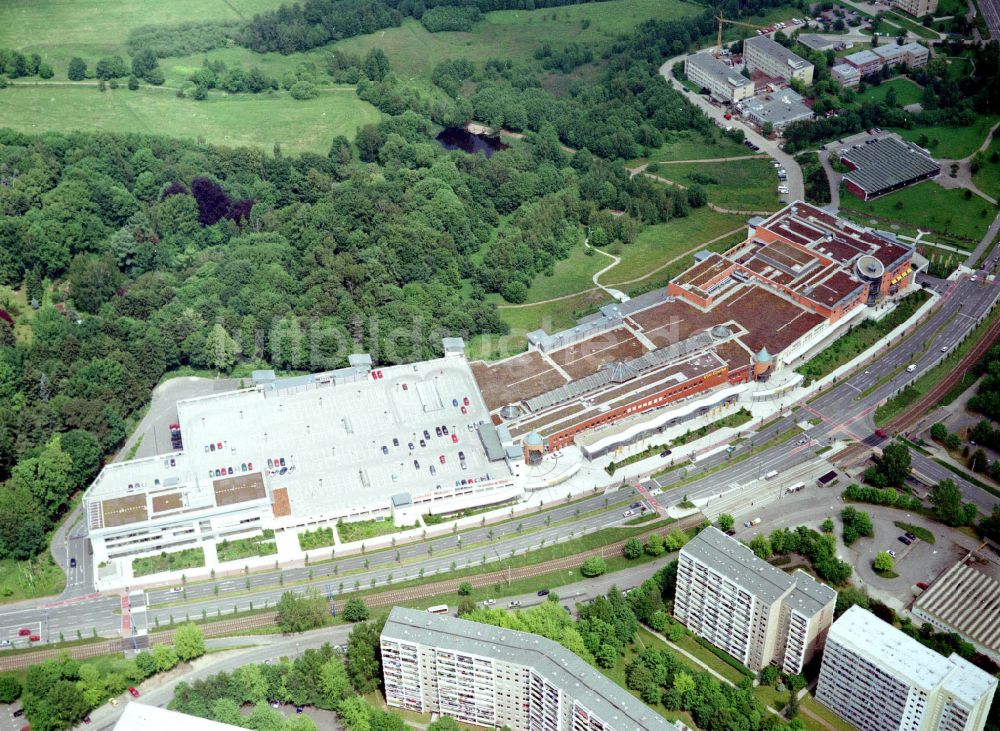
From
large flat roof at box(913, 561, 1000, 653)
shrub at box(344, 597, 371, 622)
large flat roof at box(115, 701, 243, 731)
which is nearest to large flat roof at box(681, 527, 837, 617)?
large flat roof at box(913, 561, 1000, 653)

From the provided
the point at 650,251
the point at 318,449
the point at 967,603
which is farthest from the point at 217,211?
the point at 967,603

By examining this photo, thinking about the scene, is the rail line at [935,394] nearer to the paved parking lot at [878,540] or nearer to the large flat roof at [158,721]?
the paved parking lot at [878,540]

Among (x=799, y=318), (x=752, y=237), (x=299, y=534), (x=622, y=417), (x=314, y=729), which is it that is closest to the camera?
(x=314, y=729)

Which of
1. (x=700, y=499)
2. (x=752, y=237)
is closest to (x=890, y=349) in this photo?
(x=752, y=237)

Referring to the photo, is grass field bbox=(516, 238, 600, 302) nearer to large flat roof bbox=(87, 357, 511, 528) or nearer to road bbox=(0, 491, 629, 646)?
large flat roof bbox=(87, 357, 511, 528)

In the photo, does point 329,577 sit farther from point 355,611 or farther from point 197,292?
point 197,292

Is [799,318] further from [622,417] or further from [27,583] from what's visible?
[27,583]

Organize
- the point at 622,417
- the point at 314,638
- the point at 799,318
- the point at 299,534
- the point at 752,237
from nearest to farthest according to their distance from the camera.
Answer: the point at 314,638, the point at 299,534, the point at 622,417, the point at 799,318, the point at 752,237
